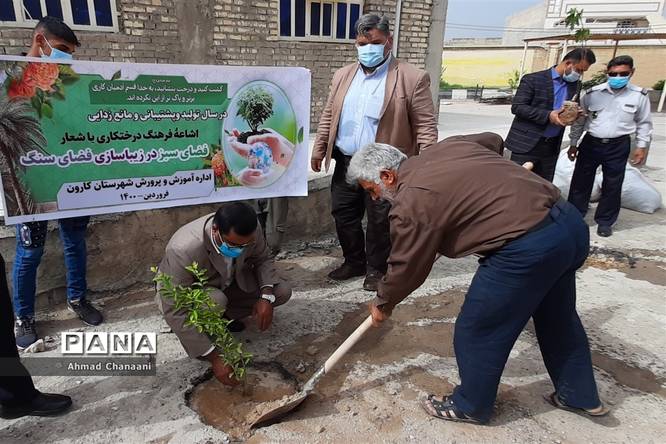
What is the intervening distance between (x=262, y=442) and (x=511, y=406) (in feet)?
4.22

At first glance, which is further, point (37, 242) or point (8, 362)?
point (37, 242)

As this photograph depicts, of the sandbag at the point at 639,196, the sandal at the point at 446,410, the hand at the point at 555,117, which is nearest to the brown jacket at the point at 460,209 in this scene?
the sandal at the point at 446,410

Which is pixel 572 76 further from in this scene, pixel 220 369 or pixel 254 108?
pixel 220 369

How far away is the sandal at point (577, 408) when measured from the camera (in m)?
2.30

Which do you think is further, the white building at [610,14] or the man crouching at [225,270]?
Result: the white building at [610,14]

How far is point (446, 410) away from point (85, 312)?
2315 millimetres

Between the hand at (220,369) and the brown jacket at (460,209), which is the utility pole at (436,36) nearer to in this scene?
the brown jacket at (460,209)

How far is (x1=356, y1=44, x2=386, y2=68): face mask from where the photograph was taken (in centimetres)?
319

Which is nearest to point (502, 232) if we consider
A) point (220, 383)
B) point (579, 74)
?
point (220, 383)

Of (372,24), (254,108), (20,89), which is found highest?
(372,24)

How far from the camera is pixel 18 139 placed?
2.55 metres

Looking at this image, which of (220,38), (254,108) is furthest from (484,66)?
(254,108)

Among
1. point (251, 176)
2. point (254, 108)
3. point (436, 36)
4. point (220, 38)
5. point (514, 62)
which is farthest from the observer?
point (514, 62)

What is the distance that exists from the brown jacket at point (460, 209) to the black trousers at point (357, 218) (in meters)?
1.39
